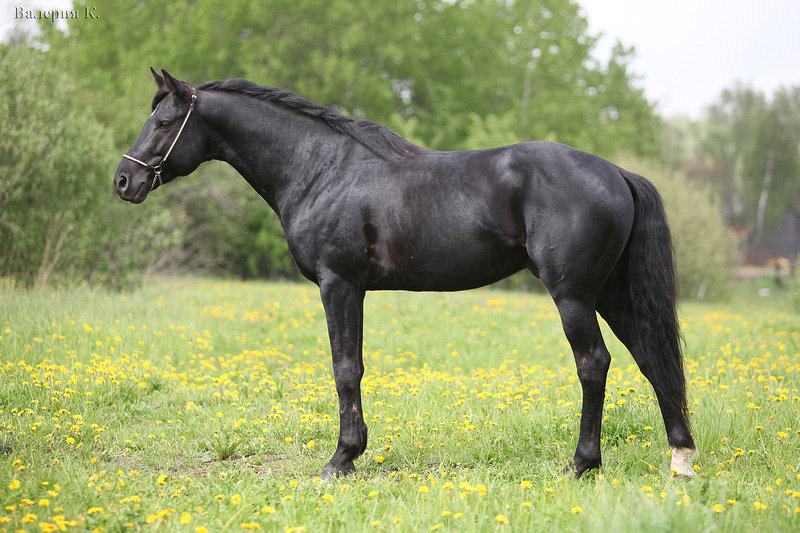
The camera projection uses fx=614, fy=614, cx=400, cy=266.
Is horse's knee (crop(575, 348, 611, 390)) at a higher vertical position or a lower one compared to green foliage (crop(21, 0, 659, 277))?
lower

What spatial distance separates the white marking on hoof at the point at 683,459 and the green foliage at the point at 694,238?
2393 centimetres

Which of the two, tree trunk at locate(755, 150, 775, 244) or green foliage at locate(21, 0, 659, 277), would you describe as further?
tree trunk at locate(755, 150, 775, 244)

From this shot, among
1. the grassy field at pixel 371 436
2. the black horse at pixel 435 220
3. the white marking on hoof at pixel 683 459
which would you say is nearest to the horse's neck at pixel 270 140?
the black horse at pixel 435 220

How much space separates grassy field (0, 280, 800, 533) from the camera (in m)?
3.19

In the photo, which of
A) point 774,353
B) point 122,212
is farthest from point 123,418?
point 122,212

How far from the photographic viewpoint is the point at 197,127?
4.46 m

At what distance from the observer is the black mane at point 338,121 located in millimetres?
4324

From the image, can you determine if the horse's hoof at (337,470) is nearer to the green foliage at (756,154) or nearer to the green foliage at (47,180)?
the green foliage at (47,180)

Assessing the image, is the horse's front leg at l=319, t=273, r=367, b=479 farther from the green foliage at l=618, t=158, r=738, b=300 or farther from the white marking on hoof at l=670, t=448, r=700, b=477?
the green foliage at l=618, t=158, r=738, b=300

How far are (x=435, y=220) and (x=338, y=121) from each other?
1.09m

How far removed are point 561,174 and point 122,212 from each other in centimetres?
1171

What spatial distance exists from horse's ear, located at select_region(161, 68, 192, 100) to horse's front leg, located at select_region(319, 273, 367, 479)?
166 centimetres

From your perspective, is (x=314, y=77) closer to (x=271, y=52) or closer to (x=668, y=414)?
(x=271, y=52)

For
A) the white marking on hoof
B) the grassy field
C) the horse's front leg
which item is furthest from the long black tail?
the horse's front leg
